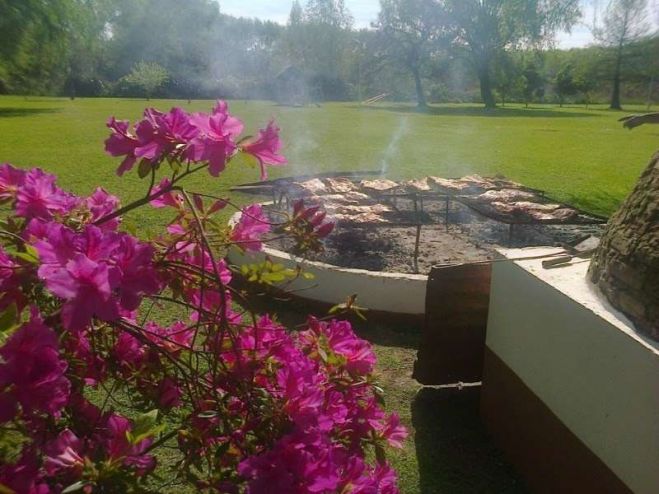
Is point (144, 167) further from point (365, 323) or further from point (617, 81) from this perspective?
point (617, 81)

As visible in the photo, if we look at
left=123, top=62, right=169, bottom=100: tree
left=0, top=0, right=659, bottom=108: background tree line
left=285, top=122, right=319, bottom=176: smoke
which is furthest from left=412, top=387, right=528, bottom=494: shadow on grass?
left=123, top=62, right=169, bottom=100: tree

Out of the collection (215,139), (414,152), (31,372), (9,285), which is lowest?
(414,152)

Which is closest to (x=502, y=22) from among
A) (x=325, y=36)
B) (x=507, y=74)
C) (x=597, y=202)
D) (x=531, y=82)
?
(x=325, y=36)

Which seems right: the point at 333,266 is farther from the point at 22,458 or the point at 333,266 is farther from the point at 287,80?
the point at 287,80

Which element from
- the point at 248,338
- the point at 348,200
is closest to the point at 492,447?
the point at 248,338

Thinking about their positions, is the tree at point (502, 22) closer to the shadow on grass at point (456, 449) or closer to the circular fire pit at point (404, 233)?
the circular fire pit at point (404, 233)

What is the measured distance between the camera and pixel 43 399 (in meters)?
0.86

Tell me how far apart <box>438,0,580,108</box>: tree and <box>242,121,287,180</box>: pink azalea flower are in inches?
860

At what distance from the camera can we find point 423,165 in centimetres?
1088

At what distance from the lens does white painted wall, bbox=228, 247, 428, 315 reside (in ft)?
12.1

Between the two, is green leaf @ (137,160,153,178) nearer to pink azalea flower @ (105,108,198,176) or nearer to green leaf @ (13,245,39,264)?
pink azalea flower @ (105,108,198,176)

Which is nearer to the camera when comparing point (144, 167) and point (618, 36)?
point (144, 167)

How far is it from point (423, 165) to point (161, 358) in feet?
32.6

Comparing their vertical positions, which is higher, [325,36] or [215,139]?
[325,36]
